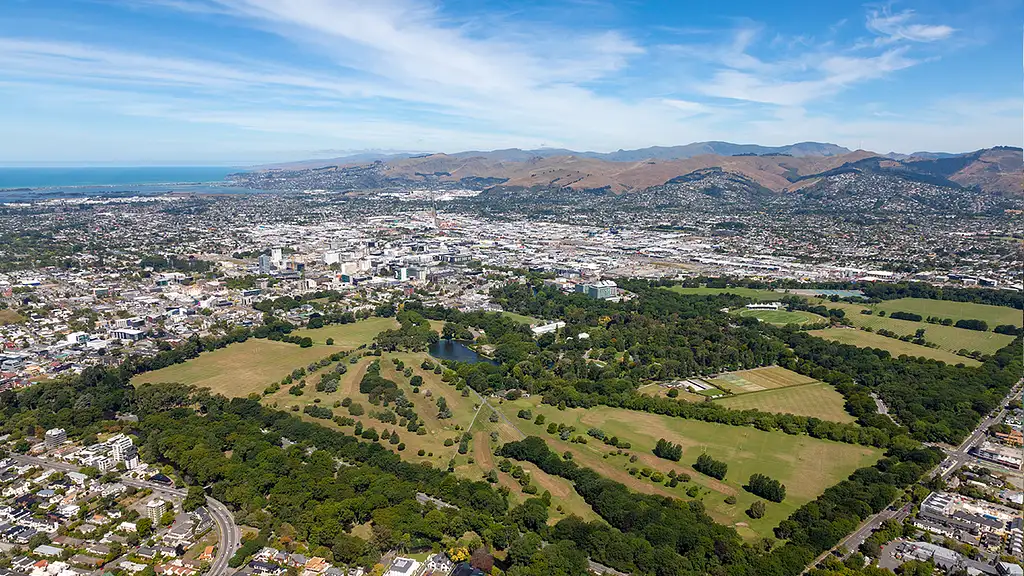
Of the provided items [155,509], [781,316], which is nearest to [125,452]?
[155,509]

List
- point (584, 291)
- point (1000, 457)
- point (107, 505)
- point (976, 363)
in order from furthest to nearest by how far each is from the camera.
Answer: point (584, 291), point (976, 363), point (1000, 457), point (107, 505)

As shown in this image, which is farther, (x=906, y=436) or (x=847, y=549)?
(x=906, y=436)

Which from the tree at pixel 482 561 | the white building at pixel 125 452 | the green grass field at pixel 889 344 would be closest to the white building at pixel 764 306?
the green grass field at pixel 889 344

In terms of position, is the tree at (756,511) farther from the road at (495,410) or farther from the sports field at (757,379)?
the sports field at (757,379)

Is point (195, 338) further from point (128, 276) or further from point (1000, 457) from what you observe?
point (1000, 457)

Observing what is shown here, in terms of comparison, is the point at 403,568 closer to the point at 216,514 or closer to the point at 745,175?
the point at 216,514

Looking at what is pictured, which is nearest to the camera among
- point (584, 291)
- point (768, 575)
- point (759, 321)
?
point (768, 575)

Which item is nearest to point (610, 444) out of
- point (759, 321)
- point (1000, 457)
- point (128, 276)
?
point (1000, 457)

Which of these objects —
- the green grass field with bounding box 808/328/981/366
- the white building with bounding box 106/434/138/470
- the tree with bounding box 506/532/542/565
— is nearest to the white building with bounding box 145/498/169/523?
the white building with bounding box 106/434/138/470
